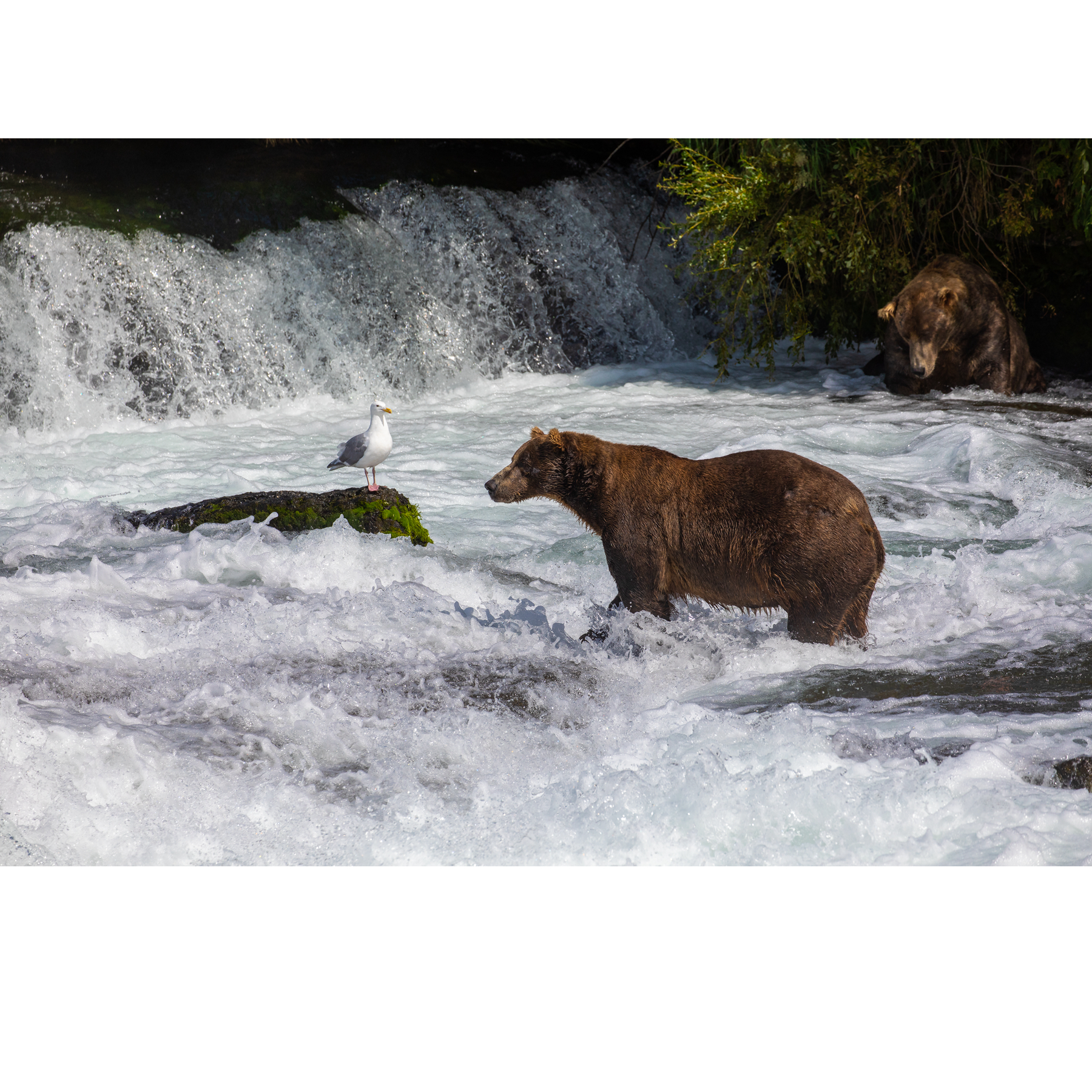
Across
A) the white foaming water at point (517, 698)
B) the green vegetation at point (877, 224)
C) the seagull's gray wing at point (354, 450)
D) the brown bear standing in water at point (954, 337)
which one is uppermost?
the green vegetation at point (877, 224)

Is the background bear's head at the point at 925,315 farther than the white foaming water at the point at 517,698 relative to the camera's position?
Yes

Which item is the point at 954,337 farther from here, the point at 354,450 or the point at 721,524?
the point at 721,524

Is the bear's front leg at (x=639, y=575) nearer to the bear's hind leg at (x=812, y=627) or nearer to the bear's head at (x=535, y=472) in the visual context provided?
the bear's head at (x=535, y=472)

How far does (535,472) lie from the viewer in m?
4.39

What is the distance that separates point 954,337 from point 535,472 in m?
6.19

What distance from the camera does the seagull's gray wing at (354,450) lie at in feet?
20.1

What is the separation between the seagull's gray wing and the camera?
20.1 feet

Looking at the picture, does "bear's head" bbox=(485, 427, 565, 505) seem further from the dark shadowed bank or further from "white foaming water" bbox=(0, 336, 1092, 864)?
the dark shadowed bank

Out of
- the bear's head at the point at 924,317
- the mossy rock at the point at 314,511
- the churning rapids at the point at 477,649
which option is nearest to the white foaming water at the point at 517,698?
the churning rapids at the point at 477,649

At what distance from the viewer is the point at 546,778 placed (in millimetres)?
3199

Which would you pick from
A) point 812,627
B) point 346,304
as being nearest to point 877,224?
point 346,304

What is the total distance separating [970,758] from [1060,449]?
528cm

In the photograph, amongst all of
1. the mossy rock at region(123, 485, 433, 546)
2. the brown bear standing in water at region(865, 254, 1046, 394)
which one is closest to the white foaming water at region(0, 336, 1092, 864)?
the mossy rock at region(123, 485, 433, 546)

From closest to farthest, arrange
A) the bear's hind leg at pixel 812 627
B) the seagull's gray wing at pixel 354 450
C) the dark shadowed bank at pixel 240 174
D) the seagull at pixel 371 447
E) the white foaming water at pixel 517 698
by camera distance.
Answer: the white foaming water at pixel 517 698
the bear's hind leg at pixel 812 627
the seagull at pixel 371 447
the seagull's gray wing at pixel 354 450
the dark shadowed bank at pixel 240 174
